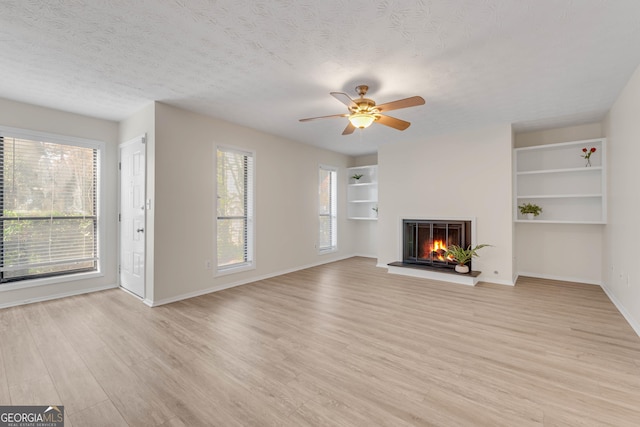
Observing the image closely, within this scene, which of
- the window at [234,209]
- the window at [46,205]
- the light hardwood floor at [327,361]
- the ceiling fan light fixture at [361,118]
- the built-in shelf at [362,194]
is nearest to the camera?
the light hardwood floor at [327,361]

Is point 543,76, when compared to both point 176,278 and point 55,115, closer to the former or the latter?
point 176,278

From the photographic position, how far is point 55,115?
3.85 meters

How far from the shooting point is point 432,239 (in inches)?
209

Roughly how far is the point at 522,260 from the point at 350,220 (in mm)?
3627

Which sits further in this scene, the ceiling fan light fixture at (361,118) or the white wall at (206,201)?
the white wall at (206,201)

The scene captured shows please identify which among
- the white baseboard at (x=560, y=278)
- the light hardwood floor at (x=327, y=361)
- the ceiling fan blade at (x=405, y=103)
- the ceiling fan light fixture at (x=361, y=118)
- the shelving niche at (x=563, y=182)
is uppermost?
the ceiling fan blade at (x=405, y=103)

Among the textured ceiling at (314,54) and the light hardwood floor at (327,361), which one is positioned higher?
the textured ceiling at (314,54)

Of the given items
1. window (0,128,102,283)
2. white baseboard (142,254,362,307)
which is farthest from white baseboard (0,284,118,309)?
white baseboard (142,254,362,307)

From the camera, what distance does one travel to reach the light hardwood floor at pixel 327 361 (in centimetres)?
170

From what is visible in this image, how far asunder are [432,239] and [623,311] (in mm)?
2563

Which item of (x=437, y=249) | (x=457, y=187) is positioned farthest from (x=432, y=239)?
(x=457, y=187)

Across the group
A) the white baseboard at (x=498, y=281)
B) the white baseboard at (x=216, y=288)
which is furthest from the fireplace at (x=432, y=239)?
the white baseboard at (x=216, y=288)

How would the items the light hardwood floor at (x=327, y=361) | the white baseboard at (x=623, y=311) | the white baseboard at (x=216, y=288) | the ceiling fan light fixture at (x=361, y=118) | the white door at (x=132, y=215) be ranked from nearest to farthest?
the light hardwood floor at (x=327, y=361) < the white baseboard at (x=623, y=311) < the ceiling fan light fixture at (x=361, y=118) < the white baseboard at (x=216, y=288) < the white door at (x=132, y=215)

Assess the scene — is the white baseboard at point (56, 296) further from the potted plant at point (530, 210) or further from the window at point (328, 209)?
the potted plant at point (530, 210)
